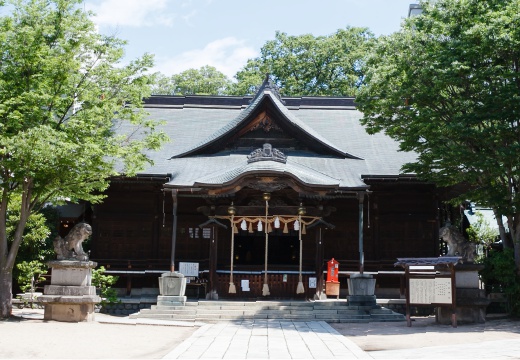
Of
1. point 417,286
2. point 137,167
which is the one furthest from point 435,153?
point 137,167

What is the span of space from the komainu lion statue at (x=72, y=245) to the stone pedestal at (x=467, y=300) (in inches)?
408

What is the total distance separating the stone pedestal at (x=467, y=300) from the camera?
14.5 metres

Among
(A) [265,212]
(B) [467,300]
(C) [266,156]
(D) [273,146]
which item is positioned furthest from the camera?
(D) [273,146]

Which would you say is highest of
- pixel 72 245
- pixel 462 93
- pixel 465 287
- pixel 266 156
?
pixel 462 93

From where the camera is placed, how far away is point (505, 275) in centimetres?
1573

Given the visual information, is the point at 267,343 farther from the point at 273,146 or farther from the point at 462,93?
the point at 273,146

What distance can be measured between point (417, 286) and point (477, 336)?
8.75 feet

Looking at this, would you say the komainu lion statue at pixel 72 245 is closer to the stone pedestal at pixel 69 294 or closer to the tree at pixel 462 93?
the stone pedestal at pixel 69 294

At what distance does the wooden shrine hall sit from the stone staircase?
3.32 feet

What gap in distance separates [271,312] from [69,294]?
6.15 metres

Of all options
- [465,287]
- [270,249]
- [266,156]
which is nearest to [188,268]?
[270,249]

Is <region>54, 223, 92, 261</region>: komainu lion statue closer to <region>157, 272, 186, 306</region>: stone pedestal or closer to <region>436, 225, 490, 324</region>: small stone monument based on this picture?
<region>157, 272, 186, 306</region>: stone pedestal

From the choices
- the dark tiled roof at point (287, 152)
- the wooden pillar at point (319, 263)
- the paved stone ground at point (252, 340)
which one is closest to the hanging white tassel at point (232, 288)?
the paved stone ground at point (252, 340)

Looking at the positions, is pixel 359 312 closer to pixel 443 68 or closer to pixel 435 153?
pixel 435 153
